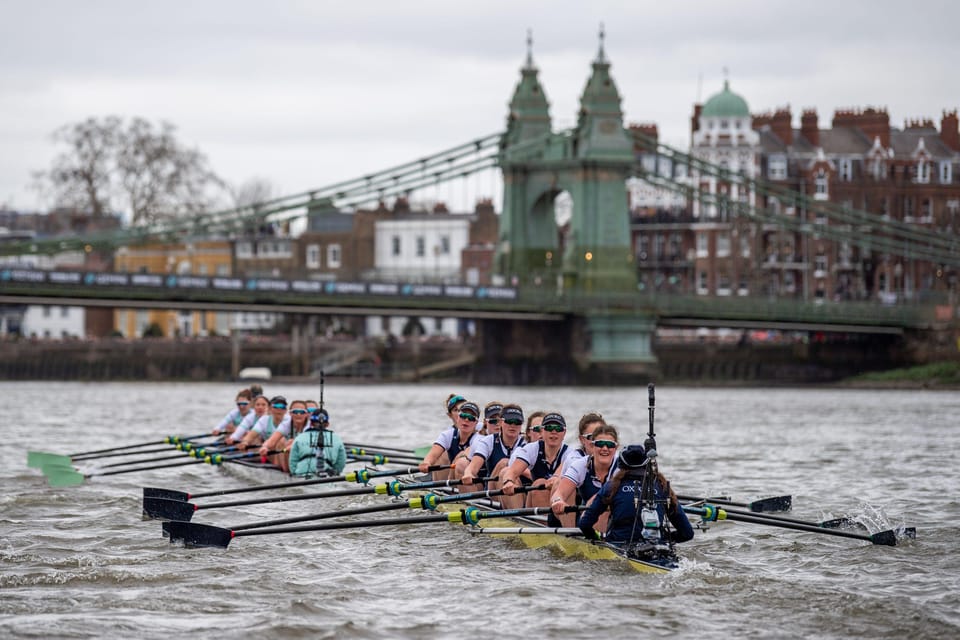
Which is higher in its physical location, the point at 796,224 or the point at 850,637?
Answer: the point at 796,224

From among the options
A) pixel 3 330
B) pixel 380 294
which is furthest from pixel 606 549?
pixel 3 330

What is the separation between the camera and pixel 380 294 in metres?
64.6

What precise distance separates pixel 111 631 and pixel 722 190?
271 feet

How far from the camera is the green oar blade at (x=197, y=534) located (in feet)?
57.3

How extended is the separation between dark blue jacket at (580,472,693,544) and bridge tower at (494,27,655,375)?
171 feet

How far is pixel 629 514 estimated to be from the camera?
50.2 ft

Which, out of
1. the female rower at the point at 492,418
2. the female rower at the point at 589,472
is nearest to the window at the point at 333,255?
the female rower at the point at 492,418

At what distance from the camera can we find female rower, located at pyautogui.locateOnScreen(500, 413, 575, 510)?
17.2 meters

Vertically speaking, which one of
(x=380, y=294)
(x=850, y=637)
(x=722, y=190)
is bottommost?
(x=850, y=637)

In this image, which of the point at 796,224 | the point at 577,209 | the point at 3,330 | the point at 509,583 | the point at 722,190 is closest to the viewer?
the point at 509,583

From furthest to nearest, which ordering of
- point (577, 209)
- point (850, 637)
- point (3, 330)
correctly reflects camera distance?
point (3, 330) → point (577, 209) → point (850, 637)

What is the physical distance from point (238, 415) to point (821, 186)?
70.0 meters

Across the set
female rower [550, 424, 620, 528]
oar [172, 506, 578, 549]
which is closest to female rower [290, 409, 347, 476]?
oar [172, 506, 578, 549]

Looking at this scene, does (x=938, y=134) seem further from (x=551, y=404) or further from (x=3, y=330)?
(x=3, y=330)
